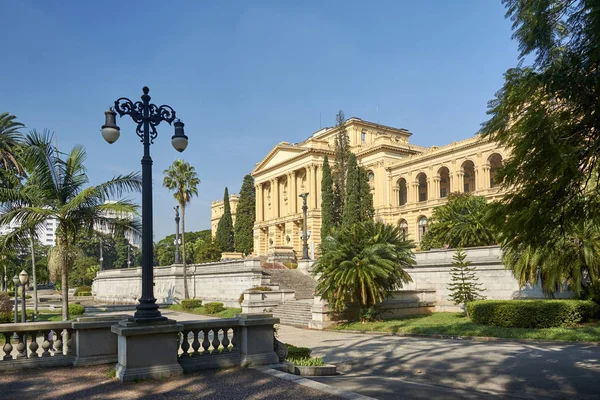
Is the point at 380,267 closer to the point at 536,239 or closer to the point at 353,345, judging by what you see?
the point at 353,345

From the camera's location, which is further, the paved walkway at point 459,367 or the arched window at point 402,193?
the arched window at point 402,193

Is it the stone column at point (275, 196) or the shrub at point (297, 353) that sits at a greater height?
the stone column at point (275, 196)

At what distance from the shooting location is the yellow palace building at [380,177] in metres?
58.8

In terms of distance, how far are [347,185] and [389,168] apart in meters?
12.0

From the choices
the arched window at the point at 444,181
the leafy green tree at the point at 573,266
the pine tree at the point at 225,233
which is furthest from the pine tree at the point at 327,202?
the leafy green tree at the point at 573,266

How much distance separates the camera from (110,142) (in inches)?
412

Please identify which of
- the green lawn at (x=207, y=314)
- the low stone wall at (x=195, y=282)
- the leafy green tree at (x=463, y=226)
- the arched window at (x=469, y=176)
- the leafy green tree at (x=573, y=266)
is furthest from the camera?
the arched window at (x=469, y=176)

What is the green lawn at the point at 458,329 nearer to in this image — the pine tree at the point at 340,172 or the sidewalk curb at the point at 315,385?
the sidewalk curb at the point at 315,385

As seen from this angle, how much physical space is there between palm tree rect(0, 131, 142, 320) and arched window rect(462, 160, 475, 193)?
49372mm

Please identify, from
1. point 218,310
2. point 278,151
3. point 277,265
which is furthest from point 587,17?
point 278,151

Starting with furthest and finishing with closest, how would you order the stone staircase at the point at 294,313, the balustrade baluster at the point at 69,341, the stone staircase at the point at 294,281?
the stone staircase at the point at 294,281 → the stone staircase at the point at 294,313 → the balustrade baluster at the point at 69,341

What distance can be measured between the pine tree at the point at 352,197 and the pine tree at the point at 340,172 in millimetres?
4072

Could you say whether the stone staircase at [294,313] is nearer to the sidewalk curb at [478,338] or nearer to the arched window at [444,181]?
the sidewalk curb at [478,338]

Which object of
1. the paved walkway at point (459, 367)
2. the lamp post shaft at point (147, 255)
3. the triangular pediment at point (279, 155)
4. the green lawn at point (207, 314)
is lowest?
the green lawn at point (207, 314)
